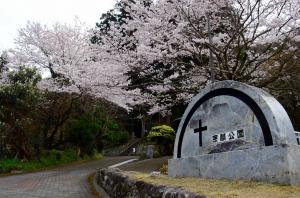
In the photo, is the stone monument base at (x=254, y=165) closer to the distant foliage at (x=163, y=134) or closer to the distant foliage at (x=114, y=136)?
the distant foliage at (x=163, y=134)

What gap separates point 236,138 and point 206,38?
5965mm

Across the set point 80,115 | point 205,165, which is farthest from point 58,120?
point 205,165

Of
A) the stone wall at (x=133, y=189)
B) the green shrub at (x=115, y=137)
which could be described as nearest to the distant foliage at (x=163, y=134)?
the stone wall at (x=133, y=189)

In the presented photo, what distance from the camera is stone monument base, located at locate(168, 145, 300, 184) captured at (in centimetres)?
645

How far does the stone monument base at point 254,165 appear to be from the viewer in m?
6.45

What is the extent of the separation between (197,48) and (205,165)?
265 inches

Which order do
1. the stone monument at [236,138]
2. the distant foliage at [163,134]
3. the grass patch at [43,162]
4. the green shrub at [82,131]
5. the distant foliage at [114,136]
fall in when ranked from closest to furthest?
the stone monument at [236,138] < the grass patch at [43,162] < the distant foliage at [163,134] < the green shrub at [82,131] < the distant foliage at [114,136]

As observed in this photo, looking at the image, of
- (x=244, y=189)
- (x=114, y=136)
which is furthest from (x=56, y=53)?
(x=244, y=189)

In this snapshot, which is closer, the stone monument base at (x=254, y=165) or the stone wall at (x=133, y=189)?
the stone wall at (x=133, y=189)

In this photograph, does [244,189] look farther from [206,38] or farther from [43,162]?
[43,162]

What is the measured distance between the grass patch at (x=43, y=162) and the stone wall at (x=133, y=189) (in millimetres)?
9481

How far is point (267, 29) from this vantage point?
12836mm

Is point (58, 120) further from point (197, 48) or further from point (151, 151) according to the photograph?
point (197, 48)

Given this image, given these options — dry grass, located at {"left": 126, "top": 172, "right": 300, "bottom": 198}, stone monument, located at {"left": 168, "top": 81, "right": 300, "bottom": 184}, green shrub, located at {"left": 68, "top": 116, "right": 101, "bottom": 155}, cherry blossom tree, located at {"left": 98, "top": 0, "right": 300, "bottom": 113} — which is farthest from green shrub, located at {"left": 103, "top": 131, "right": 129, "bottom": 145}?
dry grass, located at {"left": 126, "top": 172, "right": 300, "bottom": 198}
